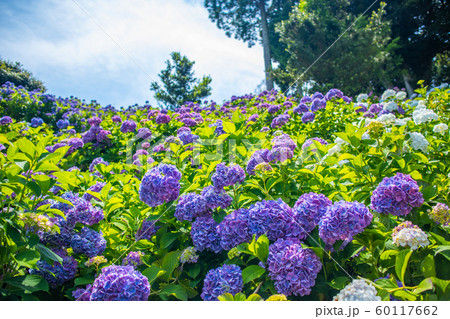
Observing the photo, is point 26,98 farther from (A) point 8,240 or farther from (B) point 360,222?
(B) point 360,222

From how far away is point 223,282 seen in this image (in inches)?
63.2

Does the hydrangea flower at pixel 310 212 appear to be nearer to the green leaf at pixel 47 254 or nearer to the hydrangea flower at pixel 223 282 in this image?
the hydrangea flower at pixel 223 282

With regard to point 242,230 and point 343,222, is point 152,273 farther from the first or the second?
point 343,222

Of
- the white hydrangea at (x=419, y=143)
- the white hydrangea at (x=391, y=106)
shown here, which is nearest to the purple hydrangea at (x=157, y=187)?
the white hydrangea at (x=419, y=143)

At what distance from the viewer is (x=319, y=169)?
2369 mm

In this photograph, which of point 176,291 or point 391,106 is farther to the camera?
point 391,106

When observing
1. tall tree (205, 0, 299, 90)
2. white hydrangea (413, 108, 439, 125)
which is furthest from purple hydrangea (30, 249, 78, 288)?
tall tree (205, 0, 299, 90)

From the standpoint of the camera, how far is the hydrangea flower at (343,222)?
1.54 m

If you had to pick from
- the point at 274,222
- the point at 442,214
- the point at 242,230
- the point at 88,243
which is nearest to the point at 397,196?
the point at 442,214

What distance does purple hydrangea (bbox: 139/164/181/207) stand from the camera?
6.63 ft

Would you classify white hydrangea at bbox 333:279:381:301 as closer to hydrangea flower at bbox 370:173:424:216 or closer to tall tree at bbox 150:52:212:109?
hydrangea flower at bbox 370:173:424:216

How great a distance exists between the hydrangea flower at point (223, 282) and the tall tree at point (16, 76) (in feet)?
55.5

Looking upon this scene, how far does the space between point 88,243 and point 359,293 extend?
1510mm

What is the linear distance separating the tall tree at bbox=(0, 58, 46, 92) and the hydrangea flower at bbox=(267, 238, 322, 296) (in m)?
17.1
